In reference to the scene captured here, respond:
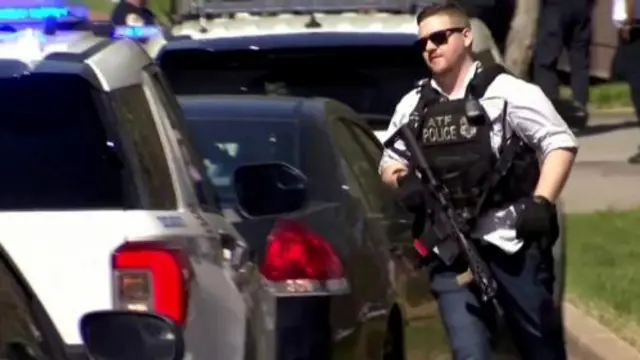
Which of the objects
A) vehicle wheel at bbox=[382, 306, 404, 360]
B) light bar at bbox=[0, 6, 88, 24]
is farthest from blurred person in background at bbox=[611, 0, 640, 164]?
light bar at bbox=[0, 6, 88, 24]

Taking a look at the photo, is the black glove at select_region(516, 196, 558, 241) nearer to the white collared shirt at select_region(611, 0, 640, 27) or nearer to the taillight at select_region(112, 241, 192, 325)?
the taillight at select_region(112, 241, 192, 325)

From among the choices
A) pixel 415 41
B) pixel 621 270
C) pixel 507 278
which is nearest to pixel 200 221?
pixel 507 278

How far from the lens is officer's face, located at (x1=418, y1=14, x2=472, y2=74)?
6965 mm

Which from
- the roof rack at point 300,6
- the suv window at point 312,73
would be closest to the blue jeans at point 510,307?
the suv window at point 312,73

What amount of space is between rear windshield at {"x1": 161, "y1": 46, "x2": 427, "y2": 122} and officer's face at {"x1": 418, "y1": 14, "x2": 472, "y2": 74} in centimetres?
241

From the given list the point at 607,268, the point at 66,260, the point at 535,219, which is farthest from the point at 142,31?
the point at 66,260

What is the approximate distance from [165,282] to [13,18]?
1568 mm

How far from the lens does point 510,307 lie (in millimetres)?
6934

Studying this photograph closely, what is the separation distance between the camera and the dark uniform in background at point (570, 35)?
19.2m

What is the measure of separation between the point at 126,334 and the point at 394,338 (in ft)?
13.7

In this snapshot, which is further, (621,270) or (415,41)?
(621,270)

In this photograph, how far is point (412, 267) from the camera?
8070mm

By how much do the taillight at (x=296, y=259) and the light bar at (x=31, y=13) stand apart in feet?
3.37

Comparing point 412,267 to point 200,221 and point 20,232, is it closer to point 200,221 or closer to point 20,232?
point 200,221
